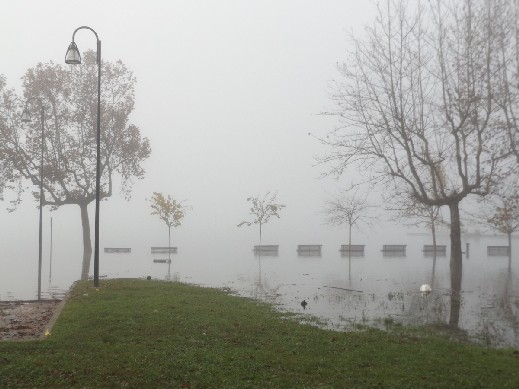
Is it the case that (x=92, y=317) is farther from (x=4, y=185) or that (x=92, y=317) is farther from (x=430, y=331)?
(x=4, y=185)

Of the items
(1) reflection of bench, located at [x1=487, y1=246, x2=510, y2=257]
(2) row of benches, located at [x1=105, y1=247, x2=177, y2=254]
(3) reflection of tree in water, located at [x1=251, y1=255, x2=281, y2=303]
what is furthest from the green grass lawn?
(1) reflection of bench, located at [x1=487, y1=246, x2=510, y2=257]

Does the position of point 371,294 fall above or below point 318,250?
above

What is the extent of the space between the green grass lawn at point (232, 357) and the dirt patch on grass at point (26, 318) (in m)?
0.63

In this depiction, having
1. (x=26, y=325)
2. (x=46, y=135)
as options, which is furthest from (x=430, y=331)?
(x=46, y=135)

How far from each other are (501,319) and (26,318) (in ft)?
40.5

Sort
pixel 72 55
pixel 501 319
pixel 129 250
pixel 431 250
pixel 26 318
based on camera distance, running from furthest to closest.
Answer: pixel 129 250 < pixel 431 250 < pixel 72 55 < pixel 501 319 < pixel 26 318

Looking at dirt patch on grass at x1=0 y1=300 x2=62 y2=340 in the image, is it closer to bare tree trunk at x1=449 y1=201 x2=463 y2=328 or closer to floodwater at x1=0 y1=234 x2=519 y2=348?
floodwater at x1=0 y1=234 x2=519 y2=348

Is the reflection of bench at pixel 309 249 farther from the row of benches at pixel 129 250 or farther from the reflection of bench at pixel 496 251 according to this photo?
the reflection of bench at pixel 496 251

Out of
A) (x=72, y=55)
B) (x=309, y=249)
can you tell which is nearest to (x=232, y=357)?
(x=72, y=55)

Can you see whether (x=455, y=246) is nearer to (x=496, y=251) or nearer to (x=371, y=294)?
(x=371, y=294)

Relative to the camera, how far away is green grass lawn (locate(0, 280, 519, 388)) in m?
7.12

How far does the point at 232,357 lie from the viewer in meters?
8.24

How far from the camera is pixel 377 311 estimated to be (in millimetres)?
14727

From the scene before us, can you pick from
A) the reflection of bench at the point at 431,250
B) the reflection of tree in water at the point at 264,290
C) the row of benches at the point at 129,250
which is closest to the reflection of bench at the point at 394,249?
the reflection of bench at the point at 431,250
